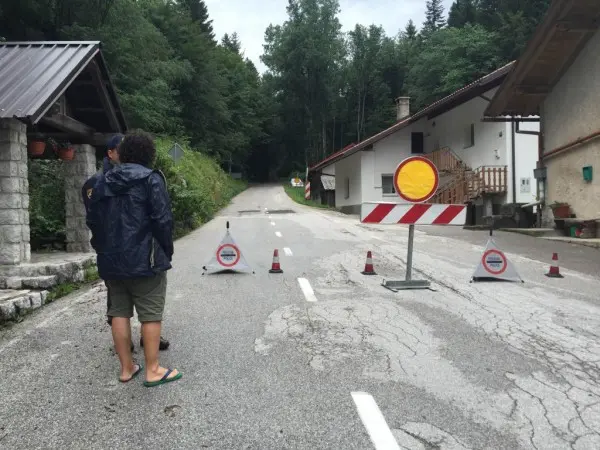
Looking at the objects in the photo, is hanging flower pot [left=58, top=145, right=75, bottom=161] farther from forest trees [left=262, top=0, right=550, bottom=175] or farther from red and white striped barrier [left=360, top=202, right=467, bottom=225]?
A: forest trees [left=262, top=0, right=550, bottom=175]

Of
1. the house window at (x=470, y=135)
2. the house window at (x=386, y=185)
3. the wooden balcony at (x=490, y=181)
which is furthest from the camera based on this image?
the house window at (x=386, y=185)

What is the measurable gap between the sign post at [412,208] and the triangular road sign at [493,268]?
81 cm

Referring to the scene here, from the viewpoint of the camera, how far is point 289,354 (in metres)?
4.70

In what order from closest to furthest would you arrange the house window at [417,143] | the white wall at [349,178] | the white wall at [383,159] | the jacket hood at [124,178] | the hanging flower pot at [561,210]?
the jacket hood at [124,178] < the hanging flower pot at [561,210] < the white wall at [383,159] < the house window at [417,143] < the white wall at [349,178]

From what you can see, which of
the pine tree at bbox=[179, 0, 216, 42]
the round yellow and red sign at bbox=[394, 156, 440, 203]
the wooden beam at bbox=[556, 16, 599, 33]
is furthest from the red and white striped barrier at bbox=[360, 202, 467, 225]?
the pine tree at bbox=[179, 0, 216, 42]

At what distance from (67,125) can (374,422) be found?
8028 millimetres

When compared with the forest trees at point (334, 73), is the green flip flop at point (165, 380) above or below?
below

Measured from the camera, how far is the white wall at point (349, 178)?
3509cm

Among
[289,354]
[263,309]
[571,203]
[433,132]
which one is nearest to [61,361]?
[289,354]

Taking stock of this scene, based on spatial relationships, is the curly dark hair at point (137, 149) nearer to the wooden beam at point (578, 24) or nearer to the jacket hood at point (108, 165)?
the jacket hood at point (108, 165)

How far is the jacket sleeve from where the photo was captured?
12.8 ft

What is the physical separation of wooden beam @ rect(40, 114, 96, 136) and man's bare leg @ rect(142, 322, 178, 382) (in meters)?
5.67

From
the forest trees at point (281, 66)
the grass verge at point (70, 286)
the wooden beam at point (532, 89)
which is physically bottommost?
the grass verge at point (70, 286)

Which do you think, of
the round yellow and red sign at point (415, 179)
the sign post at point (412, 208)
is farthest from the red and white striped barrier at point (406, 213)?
the round yellow and red sign at point (415, 179)
